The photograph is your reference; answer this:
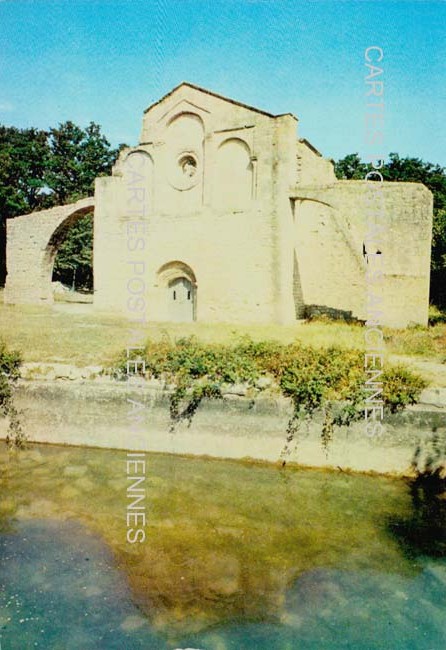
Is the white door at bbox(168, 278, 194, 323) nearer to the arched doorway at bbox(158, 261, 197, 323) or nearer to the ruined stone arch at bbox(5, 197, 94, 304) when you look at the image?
the arched doorway at bbox(158, 261, 197, 323)

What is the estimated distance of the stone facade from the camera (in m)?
16.5

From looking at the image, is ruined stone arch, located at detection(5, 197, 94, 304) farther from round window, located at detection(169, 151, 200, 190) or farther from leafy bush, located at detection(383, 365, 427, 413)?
leafy bush, located at detection(383, 365, 427, 413)

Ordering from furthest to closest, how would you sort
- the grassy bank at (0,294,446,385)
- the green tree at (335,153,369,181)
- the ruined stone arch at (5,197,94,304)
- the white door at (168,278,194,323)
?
the green tree at (335,153,369,181), the ruined stone arch at (5,197,94,304), the white door at (168,278,194,323), the grassy bank at (0,294,446,385)

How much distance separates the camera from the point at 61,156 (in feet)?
148

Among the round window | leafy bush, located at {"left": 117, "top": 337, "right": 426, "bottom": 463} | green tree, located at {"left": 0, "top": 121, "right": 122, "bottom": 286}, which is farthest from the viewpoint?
green tree, located at {"left": 0, "top": 121, "right": 122, "bottom": 286}

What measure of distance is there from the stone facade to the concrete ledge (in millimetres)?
8295

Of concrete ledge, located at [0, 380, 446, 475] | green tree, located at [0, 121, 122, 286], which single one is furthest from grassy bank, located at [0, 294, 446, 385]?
green tree, located at [0, 121, 122, 286]

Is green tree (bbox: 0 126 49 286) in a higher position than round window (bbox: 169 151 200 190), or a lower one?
higher

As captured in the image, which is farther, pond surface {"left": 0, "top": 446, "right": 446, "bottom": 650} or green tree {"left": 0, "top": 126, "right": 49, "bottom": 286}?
green tree {"left": 0, "top": 126, "right": 49, "bottom": 286}

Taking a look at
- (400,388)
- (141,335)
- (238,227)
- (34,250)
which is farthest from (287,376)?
(34,250)

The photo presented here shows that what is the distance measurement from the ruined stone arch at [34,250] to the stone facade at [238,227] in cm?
138

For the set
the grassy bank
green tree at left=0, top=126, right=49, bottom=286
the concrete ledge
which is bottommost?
the concrete ledge

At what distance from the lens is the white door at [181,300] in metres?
18.2

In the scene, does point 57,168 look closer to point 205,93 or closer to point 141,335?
point 205,93
